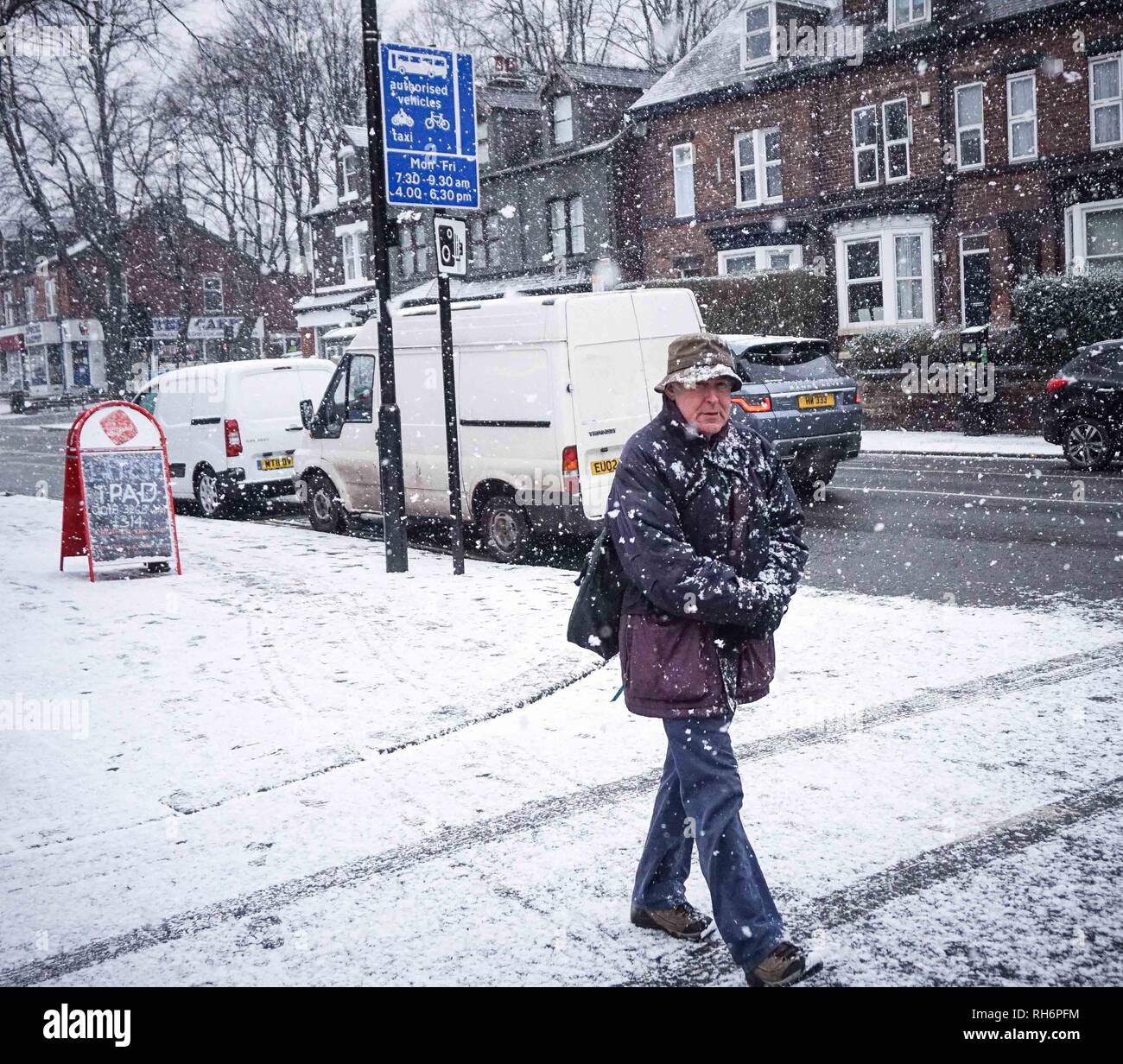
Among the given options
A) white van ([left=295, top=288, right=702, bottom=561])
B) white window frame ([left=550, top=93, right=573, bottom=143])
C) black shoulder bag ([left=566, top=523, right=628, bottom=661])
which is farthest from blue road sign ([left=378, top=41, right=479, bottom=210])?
white window frame ([left=550, top=93, right=573, bottom=143])

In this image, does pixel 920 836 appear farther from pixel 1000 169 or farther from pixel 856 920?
pixel 1000 169

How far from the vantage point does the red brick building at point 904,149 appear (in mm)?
26969

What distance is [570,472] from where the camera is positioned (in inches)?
412

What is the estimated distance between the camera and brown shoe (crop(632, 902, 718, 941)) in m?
3.88

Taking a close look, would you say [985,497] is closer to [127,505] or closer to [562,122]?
[127,505]

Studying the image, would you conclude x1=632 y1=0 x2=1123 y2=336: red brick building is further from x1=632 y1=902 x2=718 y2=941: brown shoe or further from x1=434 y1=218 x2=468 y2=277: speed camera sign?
x1=632 y1=902 x2=718 y2=941: brown shoe

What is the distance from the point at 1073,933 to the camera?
375cm

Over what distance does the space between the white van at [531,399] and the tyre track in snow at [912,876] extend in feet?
18.3

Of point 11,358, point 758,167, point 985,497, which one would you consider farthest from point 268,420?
point 11,358

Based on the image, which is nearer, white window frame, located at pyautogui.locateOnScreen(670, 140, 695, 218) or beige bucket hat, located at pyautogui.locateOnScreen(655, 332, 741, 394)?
beige bucket hat, located at pyautogui.locateOnScreen(655, 332, 741, 394)

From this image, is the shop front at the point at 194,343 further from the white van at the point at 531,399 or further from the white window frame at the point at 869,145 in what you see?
the white van at the point at 531,399

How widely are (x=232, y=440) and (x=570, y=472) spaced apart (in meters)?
6.69

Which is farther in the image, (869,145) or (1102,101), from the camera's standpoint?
(869,145)

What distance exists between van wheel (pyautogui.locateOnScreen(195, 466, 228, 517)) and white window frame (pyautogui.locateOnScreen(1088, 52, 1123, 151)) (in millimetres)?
21561
